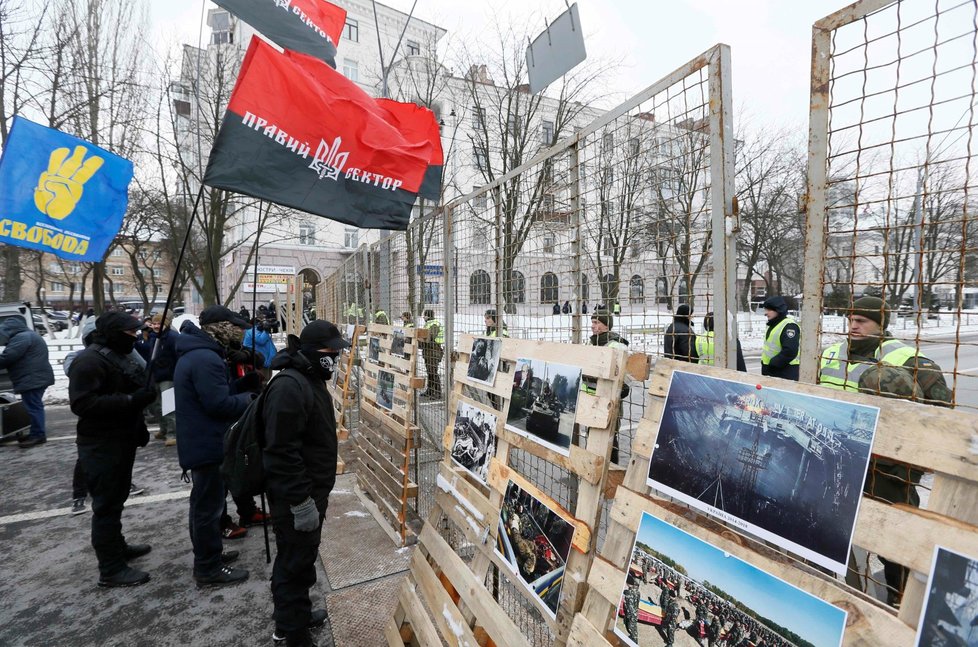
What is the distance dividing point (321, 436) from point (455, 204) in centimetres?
195

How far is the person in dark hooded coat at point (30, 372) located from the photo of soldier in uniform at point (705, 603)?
9.06m

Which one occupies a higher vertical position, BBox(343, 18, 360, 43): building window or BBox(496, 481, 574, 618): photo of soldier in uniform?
BBox(343, 18, 360, 43): building window

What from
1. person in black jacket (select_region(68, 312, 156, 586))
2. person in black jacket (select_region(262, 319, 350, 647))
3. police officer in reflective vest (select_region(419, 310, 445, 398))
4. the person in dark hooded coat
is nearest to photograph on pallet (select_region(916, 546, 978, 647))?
person in black jacket (select_region(262, 319, 350, 647))

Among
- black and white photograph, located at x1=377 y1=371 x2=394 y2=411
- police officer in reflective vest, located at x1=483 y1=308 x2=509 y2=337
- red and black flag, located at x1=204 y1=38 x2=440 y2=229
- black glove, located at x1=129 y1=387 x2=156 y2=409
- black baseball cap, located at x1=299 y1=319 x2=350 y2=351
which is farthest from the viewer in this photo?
black and white photograph, located at x1=377 y1=371 x2=394 y2=411

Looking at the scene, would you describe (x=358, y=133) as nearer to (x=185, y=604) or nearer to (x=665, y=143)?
(x=665, y=143)

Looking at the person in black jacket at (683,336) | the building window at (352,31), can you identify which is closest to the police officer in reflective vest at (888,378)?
the person in black jacket at (683,336)

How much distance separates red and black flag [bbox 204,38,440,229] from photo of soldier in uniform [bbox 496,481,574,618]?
8.28ft

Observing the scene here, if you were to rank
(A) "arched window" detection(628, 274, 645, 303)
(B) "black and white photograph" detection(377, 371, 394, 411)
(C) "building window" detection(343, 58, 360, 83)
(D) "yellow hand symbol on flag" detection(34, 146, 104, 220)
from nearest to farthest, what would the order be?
(A) "arched window" detection(628, 274, 645, 303) → (B) "black and white photograph" detection(377, 371, 394, 411) → (D) "yellow hand symbol on flag" detection(34, 146, 104, 220) → (C) "building window" detection(343, 58, 360, 83)

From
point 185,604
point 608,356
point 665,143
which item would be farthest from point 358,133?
point 185,604

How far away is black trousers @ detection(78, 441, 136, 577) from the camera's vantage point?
3631 mm

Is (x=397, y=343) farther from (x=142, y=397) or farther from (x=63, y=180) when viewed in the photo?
(x=63, y=180)

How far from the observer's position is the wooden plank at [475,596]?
195 cm

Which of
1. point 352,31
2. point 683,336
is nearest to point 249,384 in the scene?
point 683,336

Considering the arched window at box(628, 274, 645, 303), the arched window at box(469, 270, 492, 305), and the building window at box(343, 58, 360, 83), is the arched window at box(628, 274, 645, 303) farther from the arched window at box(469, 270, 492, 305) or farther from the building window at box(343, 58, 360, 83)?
the building window at box(343, 58, 360, 83)
